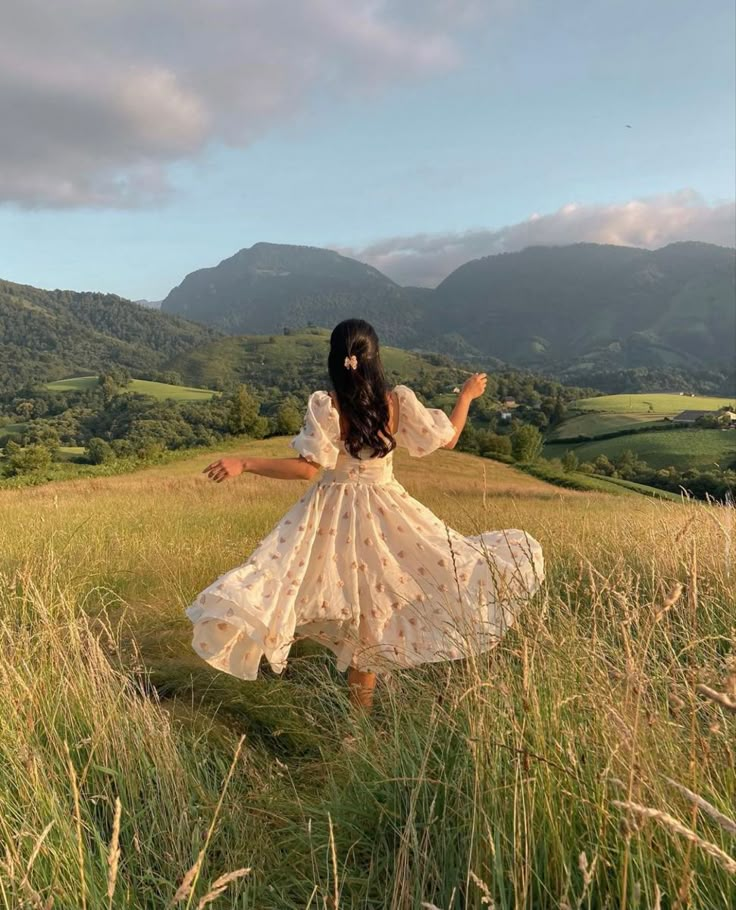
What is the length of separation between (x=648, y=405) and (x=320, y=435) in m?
104

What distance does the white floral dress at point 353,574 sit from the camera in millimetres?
3471

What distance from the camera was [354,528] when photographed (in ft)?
13.0

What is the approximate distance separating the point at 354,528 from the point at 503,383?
107m

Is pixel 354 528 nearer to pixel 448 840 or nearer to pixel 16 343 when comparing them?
pixel 448 840

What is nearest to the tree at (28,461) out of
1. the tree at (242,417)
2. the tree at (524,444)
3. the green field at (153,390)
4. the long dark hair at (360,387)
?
the tree at (242,417)

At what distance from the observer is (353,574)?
3.86 meters

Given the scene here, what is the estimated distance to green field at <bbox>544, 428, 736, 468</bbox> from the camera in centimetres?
6016

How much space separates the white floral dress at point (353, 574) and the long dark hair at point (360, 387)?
10 centimetres

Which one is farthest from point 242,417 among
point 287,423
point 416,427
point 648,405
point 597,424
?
point 648,405

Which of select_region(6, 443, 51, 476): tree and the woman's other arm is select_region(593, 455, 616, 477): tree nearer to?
select_region(6, 443, 51, 476): tree

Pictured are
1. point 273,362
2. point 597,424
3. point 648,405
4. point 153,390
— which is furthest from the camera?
point 273,362

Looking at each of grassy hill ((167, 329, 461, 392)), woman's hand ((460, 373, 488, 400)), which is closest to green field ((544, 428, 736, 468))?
grassy hill ((167, 329, 461, 392))

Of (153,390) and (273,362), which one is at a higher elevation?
(273,362)

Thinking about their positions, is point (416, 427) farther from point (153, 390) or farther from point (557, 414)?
point (153, 390)
